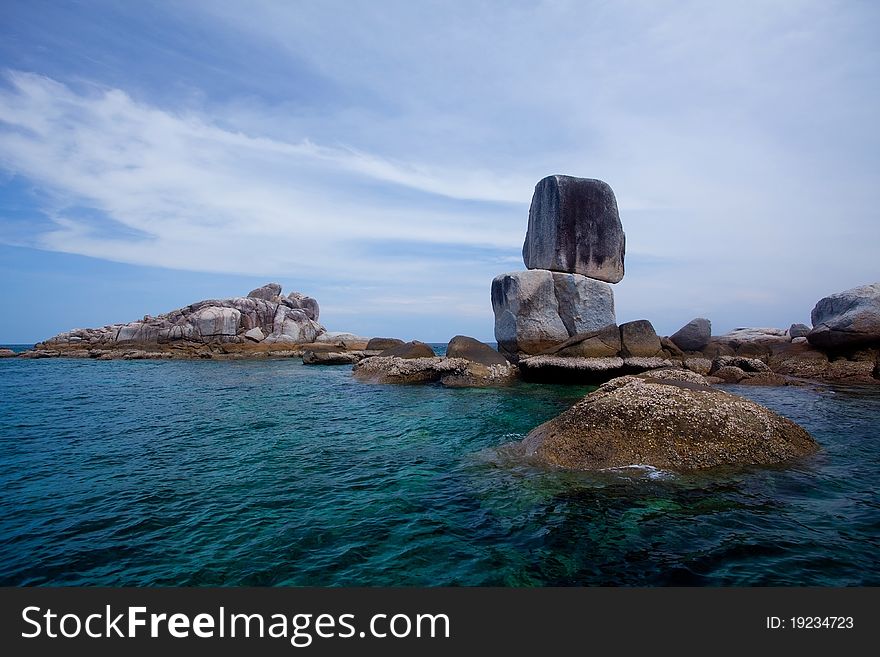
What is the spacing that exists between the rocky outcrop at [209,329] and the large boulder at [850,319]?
63158 millimetres

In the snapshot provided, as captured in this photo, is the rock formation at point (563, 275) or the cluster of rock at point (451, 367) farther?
the rock formation at point (563, 275)

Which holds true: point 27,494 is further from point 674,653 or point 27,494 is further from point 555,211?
point 555,211

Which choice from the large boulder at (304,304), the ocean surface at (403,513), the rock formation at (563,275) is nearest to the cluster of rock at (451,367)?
the rock formation at (563,275)

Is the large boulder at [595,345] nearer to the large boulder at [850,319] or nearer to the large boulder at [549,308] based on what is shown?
the large boulder at [549,308]

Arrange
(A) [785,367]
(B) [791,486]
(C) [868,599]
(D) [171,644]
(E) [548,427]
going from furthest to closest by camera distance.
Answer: (A) [785,367] → (E) [548,427] → (B) [791,486] → (C) [868,599] → (D) [171,644]

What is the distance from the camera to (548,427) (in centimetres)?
1045

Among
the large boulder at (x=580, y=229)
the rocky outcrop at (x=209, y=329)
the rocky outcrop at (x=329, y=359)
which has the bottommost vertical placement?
the rocky outcrop at (x=329, y=359)

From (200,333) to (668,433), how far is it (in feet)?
225

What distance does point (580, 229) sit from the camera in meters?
30.1

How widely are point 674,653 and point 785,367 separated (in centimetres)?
3301

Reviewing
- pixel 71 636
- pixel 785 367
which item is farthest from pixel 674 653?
pixel 785 367

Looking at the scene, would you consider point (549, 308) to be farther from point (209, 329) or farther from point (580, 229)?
point (209, 329)

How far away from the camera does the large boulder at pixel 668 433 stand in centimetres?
885

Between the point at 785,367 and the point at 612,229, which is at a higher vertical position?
the point at 612,229
